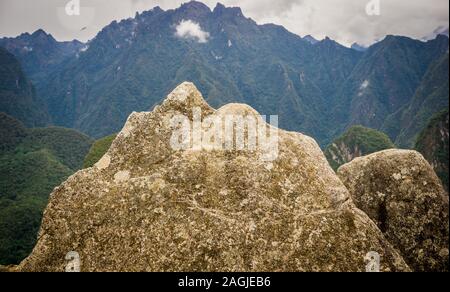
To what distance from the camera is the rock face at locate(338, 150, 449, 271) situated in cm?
1358

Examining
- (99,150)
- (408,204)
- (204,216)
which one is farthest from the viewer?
(99,150)

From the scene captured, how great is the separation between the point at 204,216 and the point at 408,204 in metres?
9.10

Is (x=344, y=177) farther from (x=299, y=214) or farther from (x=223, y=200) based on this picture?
(x=223, y=200)

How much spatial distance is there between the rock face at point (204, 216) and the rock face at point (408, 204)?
4.42 m

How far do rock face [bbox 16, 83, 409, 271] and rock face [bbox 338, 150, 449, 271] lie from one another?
4419 mm

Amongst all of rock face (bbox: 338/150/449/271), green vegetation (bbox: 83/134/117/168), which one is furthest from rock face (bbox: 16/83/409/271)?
green vegetation (bbox: 83/134/117/168)

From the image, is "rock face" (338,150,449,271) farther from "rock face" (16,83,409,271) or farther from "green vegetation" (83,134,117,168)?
"green vegetation" (83,134,117,168)

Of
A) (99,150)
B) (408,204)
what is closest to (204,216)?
(408,204)

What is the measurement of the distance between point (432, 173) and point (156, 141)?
38.5 ft

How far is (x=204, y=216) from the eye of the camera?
1055 centimetres

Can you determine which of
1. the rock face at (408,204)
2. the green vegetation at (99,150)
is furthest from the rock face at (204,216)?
the green vegetation at (99,150)

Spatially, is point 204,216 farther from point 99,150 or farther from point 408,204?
point 99,150

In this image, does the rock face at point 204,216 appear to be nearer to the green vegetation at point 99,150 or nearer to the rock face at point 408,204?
the rock face at point 408,204

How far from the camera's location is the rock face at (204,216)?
10016mm
